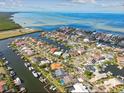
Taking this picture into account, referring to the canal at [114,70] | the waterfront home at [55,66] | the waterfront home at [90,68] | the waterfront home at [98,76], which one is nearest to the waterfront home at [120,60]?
the canal at [114,70]

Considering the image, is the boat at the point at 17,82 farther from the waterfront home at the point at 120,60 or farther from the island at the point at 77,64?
the waterfront home at the point at 120,60

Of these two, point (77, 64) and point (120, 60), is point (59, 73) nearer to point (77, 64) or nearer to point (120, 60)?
point (77, 64)

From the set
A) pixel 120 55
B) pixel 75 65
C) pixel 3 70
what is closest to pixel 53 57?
pixel 75 65

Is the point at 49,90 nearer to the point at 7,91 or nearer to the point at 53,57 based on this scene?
the point at 7,91

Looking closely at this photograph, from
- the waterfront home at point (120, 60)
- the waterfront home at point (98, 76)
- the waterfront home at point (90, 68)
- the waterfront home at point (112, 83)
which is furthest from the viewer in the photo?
the waterfront home at point (120, 60)

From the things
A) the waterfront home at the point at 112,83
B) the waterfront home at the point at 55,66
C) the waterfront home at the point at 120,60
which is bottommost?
the waterfront home at the point at 112,83

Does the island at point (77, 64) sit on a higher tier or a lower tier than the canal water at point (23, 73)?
higher

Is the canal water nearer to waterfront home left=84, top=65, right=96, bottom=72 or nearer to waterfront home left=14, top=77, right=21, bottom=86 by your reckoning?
waterfront home left=14, top=77, right=21, bottom=86
